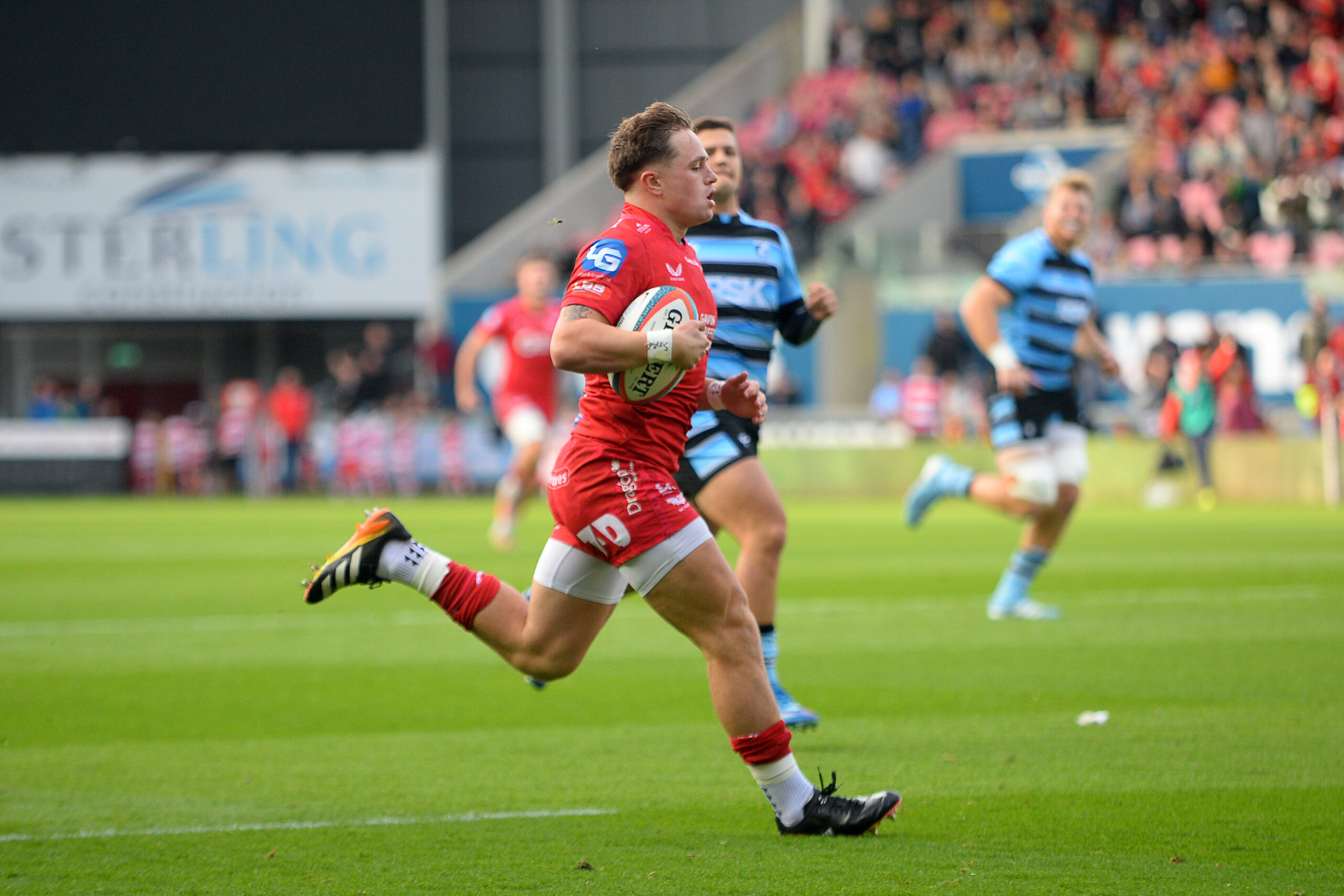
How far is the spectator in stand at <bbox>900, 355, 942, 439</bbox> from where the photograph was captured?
25.6 meters

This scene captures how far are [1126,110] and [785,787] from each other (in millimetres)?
26495

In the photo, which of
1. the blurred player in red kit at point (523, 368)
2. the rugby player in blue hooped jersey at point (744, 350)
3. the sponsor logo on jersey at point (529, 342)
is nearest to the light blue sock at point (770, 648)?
the rugby player in blue hooped jersey at point (744, 350)

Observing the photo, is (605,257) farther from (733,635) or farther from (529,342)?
(529,342)

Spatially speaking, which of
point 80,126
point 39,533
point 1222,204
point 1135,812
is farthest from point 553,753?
point 80,126

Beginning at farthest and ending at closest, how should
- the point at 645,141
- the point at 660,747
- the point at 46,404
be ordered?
the point at 46,404 → the point at 660,747 → the point at 645,141

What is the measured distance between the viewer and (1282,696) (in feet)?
22.0

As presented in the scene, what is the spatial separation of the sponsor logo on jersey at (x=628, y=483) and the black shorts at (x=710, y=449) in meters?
1.80

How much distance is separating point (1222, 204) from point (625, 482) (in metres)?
22.9

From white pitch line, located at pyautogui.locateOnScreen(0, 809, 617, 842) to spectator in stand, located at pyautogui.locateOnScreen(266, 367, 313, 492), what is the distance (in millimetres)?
26393

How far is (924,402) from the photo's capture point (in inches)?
1011

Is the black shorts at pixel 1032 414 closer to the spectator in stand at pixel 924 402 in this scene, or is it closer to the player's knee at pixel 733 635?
the player's knee at pixel 733 635

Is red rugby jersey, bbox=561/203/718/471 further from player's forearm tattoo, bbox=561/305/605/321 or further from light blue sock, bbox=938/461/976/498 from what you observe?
light blue sock, bbox=938/461/976/498

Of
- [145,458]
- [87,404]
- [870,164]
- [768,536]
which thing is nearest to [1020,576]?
[768,536]

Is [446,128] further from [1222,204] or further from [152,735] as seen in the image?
[152,735]
